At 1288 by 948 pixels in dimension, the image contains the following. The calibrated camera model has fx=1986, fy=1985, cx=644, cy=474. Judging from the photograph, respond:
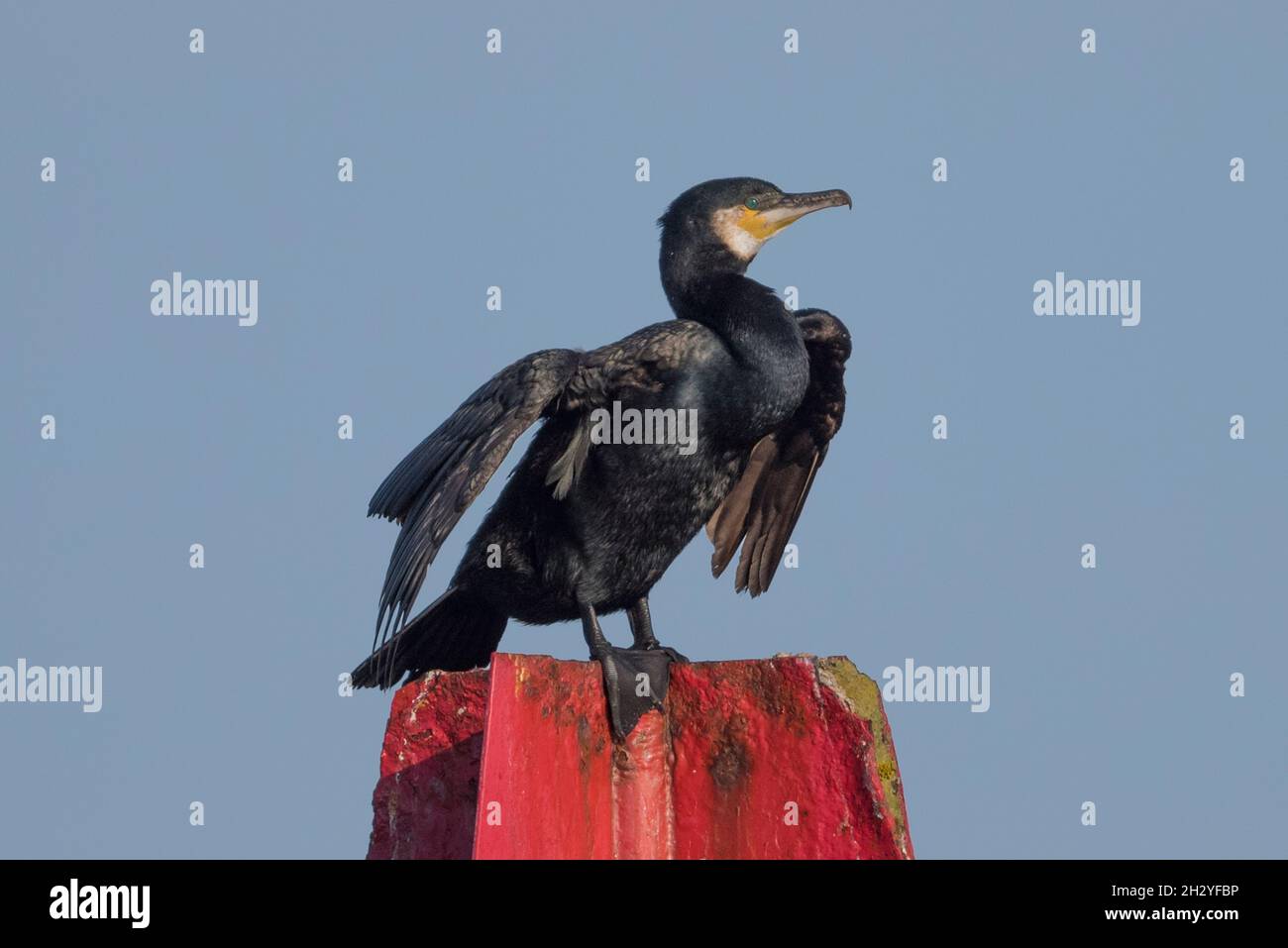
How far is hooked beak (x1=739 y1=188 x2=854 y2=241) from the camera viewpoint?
7.48m

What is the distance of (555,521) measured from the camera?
23.1 feet

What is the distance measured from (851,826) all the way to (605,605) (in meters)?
1.47

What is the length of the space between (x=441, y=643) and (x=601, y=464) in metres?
0.93

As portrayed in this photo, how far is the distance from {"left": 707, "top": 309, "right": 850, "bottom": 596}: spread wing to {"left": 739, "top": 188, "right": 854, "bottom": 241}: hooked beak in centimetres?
70

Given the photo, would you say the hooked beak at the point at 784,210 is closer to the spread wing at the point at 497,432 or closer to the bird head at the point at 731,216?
the bird head at the point at 731,216

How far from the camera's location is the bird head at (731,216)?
743 centimetres

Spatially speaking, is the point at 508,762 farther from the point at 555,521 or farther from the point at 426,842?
the point at 555,521

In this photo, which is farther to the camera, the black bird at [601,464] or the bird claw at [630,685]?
the black bird at [601,464]

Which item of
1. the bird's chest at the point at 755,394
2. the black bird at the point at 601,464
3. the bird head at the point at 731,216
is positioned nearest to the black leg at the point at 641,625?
the black bird at the point at 601,464

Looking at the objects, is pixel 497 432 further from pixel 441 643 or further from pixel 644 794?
pixel 644 794

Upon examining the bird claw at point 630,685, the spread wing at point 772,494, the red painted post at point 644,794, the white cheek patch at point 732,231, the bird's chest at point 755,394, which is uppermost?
the white cheek patch at point 732,231

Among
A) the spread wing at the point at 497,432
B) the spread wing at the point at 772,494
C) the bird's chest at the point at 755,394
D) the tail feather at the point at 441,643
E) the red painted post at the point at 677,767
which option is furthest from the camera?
the spread wing at the point at 772,494

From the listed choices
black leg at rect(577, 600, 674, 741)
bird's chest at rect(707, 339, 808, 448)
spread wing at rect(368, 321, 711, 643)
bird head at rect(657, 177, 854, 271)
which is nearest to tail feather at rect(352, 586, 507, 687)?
spread wing at rect(368, 321, 711, 643)
